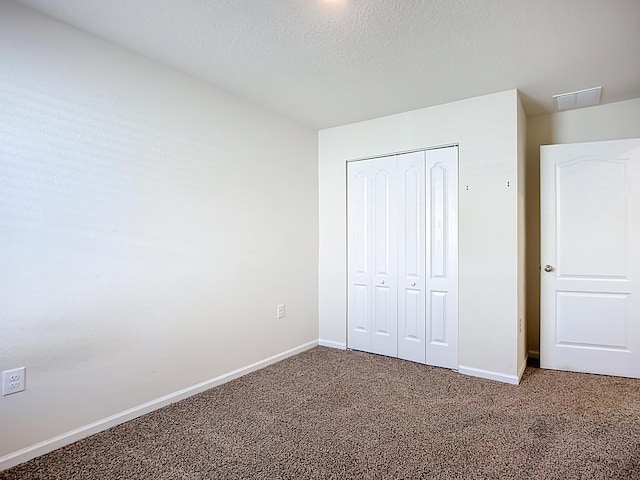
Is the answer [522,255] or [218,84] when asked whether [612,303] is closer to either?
[522,255]

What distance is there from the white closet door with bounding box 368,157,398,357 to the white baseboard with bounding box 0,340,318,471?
3.93 feet

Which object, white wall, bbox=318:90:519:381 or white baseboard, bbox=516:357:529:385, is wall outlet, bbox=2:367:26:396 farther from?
white baseboard, bbox=516:357:529:385

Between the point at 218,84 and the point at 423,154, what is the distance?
Answer: 1888 millimetres

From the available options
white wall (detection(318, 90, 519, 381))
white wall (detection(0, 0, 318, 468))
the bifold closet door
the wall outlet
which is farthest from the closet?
the wall outlet

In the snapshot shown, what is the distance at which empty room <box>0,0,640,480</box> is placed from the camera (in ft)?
6.12

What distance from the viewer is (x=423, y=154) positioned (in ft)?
10.9

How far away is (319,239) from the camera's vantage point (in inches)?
157

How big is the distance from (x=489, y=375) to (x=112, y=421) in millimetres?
2790

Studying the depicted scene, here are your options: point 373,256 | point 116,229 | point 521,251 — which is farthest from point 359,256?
point 116,229

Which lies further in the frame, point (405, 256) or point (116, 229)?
point (405, 256)

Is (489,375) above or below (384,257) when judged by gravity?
below

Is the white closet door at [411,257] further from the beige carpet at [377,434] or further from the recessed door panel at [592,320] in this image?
the recessed door panel at [592,320]

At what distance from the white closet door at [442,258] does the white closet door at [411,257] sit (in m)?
0.07

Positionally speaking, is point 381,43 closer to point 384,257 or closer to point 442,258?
point 442,258
